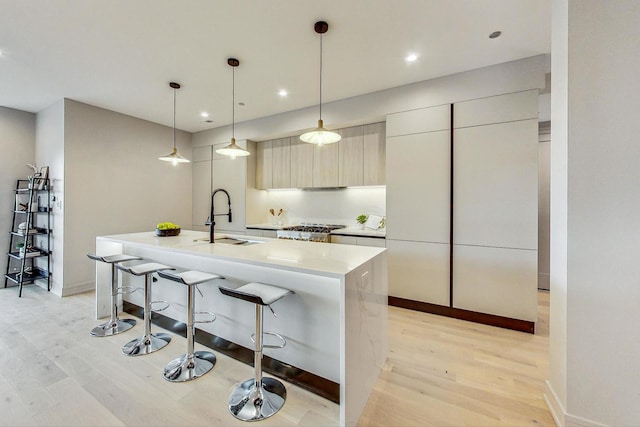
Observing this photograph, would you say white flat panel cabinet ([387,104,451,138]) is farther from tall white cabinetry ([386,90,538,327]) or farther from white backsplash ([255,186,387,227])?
white backsplash ([255,186,387,227])

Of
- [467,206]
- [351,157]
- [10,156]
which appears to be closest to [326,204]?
[351,157]

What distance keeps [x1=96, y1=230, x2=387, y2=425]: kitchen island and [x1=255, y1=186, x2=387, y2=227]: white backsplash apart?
207 centimetres

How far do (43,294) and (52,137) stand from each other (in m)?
2.36

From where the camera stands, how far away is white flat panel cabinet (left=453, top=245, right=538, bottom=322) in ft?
8.66

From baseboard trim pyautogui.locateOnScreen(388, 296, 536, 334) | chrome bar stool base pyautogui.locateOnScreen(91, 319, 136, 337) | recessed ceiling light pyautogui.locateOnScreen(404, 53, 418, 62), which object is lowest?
chrome bar stool base pyautogui.locateOnScreen(91, 319, 136, 337)

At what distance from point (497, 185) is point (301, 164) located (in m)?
2.88

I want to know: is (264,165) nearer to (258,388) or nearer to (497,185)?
(497,185)

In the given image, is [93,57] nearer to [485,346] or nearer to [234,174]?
[234,174]

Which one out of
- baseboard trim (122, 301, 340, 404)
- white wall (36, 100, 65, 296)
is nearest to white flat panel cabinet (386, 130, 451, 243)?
baseboard trim (122, 301, 340, 404)

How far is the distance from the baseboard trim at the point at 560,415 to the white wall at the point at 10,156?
6.92m

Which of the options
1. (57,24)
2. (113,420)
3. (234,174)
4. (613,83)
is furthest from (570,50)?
(234,174)

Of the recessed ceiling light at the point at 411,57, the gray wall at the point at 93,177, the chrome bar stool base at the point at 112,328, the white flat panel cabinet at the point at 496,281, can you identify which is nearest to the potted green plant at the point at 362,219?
the white flat panel cabinet at the point at 496,281

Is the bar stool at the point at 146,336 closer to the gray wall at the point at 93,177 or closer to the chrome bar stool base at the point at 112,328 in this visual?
the chrome bar stool base at the point at 112,328

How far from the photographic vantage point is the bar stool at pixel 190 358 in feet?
6.34
